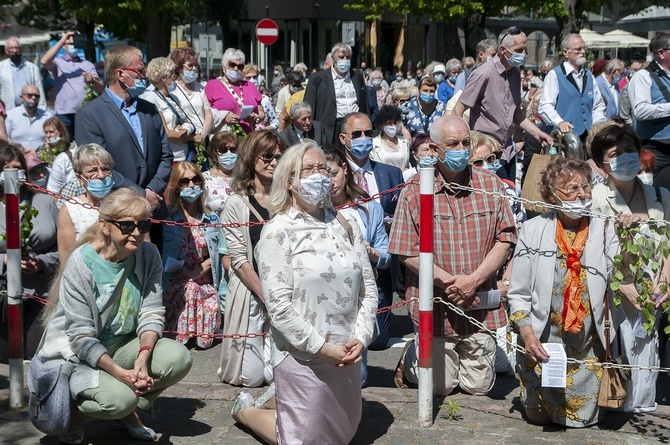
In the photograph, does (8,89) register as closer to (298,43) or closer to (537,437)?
(537,437)

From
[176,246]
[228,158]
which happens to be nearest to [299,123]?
[228,158]

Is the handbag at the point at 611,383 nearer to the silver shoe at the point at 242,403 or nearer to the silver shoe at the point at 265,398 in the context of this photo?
the silver shoe at the point at 265,398

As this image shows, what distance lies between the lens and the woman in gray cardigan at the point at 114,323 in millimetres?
5672

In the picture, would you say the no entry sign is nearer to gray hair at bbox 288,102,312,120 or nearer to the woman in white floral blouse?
gray hair at bbox 288,102,312,120

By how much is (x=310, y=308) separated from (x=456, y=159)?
1730mm

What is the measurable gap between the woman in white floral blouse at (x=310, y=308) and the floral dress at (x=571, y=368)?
117 cm

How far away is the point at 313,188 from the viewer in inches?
225

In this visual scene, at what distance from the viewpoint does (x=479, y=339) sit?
23.3ft

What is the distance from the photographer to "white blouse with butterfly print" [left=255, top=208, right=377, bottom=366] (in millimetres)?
5562

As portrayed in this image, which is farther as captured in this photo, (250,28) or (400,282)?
(250,28)

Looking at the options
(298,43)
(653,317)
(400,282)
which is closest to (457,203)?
(653,317)

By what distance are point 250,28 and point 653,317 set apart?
45.9 m

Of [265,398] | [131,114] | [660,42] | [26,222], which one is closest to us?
[265,398]

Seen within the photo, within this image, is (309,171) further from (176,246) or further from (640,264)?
(176,246)
